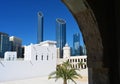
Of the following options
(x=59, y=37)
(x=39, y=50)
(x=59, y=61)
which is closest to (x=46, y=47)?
(x=39, y=50)

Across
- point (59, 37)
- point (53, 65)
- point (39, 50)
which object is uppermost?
point (59, 37)

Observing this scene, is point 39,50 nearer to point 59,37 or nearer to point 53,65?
point 53,65

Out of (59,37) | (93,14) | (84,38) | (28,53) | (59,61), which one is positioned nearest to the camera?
(93,14)

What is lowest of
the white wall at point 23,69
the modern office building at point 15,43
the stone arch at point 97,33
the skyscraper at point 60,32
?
the white wall at point 23,69

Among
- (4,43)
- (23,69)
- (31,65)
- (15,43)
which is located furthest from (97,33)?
(4,43)

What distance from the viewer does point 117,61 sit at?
2.09 metres

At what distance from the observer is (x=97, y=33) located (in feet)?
6.66

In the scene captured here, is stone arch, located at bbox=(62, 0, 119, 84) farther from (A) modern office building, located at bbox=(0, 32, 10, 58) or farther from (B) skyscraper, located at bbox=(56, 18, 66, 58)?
(B) skyscraper, located at bbox=(56, 18, 66, 58)

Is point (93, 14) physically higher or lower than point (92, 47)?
higher

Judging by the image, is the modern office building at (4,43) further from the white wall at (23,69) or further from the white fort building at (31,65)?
the white wall at (23,69)

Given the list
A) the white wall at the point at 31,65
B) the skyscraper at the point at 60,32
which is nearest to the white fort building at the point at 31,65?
the white wall at the point at 31,65

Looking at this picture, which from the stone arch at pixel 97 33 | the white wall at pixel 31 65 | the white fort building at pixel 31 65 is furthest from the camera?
the white wall at pixel 31 65

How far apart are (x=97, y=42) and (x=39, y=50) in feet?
117

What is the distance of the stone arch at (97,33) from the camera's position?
6.58 ft
